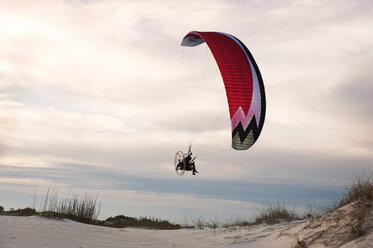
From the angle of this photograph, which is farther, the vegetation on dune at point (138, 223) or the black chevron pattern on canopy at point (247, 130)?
the vegetation on dune at point (138, 223)

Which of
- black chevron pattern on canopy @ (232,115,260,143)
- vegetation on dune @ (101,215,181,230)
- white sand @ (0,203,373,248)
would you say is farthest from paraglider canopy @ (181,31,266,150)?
vegetation on dune @ (101,215,181,230)

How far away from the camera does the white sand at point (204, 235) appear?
8.02m

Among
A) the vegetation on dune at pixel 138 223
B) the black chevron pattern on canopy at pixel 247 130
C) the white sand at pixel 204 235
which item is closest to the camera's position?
the white sand at pixel 204 235

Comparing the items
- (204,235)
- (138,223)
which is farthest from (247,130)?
(138,223)

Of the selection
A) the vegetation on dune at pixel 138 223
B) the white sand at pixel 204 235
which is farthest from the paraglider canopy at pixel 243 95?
the vegetation on dune at pixel 138 223

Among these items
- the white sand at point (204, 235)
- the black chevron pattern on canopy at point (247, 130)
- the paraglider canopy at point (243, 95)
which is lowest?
the white sand at point (204, 235)

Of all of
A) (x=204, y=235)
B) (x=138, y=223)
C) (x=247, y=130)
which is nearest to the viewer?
(x=247, y=130)

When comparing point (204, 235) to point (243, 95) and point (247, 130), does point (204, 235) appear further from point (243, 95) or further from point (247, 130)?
point (243, 95)

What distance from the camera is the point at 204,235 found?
1191 centimetres

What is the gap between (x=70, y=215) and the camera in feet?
46.5

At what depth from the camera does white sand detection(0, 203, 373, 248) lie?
8016 millimetres

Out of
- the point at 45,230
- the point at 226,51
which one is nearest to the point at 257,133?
the point at 226,51

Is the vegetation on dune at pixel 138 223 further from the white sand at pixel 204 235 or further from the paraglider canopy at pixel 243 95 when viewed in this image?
the paraglider canopy at pixel 243 95

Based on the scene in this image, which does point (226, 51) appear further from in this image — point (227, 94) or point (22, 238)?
point (22, 238)
